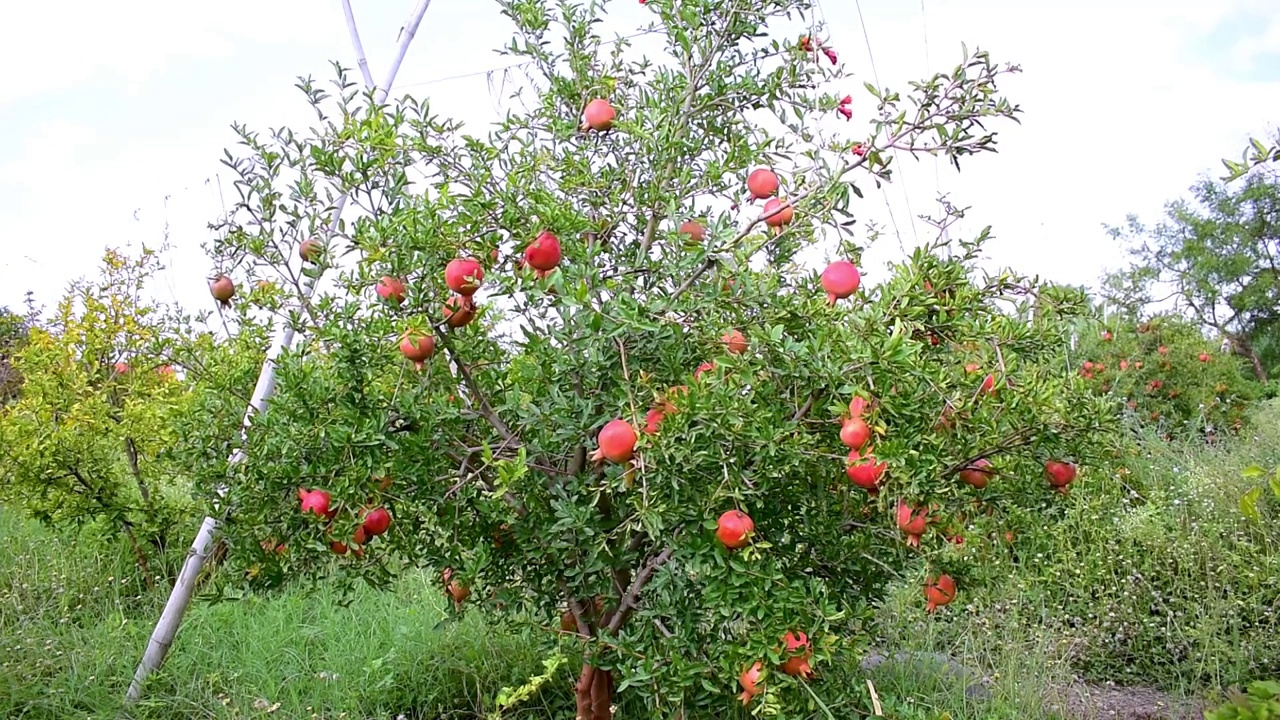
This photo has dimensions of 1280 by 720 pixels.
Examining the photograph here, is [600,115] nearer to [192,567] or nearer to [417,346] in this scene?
[417,346]

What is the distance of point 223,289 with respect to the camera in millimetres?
2123

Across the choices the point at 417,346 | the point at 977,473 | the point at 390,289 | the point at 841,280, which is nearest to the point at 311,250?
the point at 390,289

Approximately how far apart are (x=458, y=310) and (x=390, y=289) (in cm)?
13

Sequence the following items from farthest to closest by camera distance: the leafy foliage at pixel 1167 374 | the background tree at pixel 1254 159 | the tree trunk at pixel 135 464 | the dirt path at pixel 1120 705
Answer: the leafy foliage at pixel 1167 374 → the tree trunk at pixel 135 464 → the dirt path at pixel 1120 705 → the background tree at pixel 1254 159

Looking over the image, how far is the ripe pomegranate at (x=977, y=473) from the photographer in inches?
74.3

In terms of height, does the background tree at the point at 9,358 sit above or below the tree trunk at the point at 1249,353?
below

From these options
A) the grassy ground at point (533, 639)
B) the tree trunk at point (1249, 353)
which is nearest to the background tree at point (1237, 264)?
the tree trunk at point (1249, 353)

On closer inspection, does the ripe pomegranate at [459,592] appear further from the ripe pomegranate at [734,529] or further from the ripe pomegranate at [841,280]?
the ripe pomegranate at [841,280]

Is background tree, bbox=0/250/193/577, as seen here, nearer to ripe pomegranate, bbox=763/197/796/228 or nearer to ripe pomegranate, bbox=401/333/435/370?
ripe pomegranate, bbox=401/333/435/370

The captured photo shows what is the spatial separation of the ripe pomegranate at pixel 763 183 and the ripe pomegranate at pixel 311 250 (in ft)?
2.90

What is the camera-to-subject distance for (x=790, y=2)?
223cm

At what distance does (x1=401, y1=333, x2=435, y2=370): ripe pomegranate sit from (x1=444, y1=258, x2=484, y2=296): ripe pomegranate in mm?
112

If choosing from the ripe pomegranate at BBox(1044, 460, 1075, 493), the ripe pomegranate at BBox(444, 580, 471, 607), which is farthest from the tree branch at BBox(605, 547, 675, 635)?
the ripe pomegranate at BBox(1044, 460, 1075, 493)

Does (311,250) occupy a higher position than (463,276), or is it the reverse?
(311,250)
